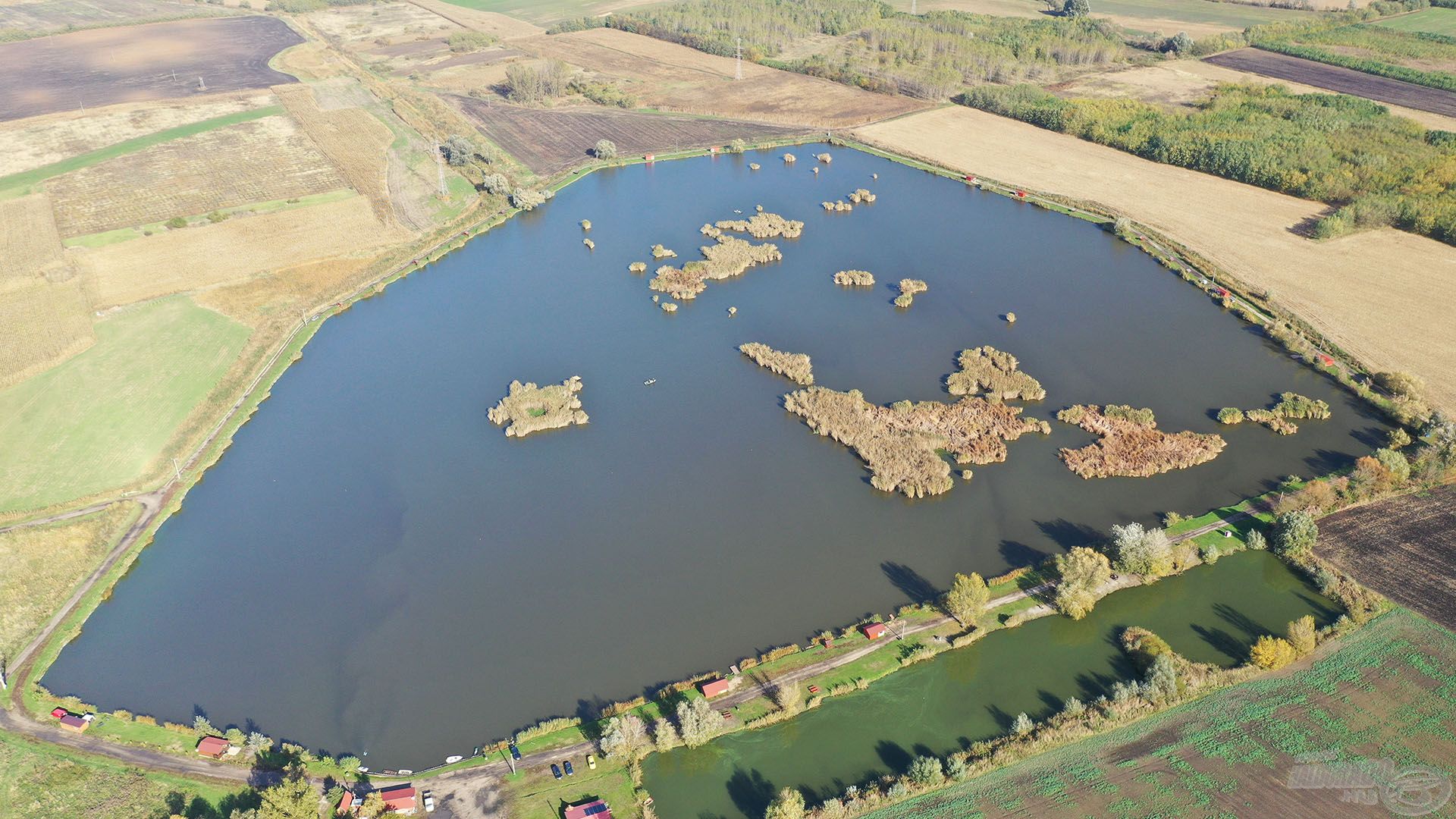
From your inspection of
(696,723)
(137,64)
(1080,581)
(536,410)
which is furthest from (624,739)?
(137,64)

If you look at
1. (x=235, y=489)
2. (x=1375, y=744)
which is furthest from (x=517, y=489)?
(x=1375, y=744)

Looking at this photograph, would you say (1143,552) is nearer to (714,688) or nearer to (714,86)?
(714,688)

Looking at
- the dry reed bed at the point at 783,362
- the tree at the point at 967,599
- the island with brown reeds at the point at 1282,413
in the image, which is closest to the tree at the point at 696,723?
the tree at the point at 967,599

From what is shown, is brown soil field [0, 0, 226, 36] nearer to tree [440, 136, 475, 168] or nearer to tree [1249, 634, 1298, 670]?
tree [440, 136, 475, 168]

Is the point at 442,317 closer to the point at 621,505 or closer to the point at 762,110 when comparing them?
the point at 621,505

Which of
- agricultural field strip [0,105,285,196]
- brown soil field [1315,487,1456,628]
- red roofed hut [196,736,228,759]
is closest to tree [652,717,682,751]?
red roofed hut [196,736,228,759]
